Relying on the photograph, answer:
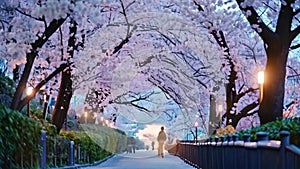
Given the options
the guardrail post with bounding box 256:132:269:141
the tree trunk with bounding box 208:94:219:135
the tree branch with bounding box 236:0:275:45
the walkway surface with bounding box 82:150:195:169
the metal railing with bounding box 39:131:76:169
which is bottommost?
the walkway surface with bounding box 82:150:195:169

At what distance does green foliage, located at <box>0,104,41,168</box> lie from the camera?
934 cm

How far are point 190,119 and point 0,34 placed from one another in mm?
20804

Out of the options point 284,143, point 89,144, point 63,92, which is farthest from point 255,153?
point 89,144

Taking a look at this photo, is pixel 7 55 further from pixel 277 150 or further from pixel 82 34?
pixel 277 150

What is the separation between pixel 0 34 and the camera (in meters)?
13.0

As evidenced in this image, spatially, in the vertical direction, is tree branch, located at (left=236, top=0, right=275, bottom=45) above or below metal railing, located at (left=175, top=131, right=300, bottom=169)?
above

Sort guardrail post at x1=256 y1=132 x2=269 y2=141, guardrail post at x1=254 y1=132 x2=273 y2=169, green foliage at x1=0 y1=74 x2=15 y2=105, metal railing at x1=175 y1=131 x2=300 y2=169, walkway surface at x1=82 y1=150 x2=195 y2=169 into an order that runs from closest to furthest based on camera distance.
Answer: metal railing at x1=175 y1=131 x2=300 y2=169, guardrail post at x1=254 y1=132 x2=273 y2=169, guardrail post at x1=256 y1=132 x2=269 y2=141, green foliage at x1=0 y1=74 x2=15 y2=105, walkway surface at x1=82 y1=150 x2=195 y2=169

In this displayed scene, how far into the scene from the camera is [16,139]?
32.9 feet

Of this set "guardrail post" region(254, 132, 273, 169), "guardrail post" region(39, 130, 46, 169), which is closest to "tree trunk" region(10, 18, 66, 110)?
"guardrail post" region(39, 130, 46, 169)

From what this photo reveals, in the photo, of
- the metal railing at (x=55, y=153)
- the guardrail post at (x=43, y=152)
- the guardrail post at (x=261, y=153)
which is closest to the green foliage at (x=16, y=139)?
the guardrail post at (x=43, y=152)

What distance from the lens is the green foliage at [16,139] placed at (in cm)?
934

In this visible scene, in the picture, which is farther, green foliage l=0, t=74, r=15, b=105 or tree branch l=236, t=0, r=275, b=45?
green foliage l=0, t=74, r=15, b=105

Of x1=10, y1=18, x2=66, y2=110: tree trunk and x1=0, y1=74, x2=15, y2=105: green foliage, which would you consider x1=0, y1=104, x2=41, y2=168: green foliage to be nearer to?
x1=10, y1=18, x2=66, y2=110: tree trunk

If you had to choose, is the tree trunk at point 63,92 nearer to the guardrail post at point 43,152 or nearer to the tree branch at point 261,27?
the guardrail post at point 43,152
